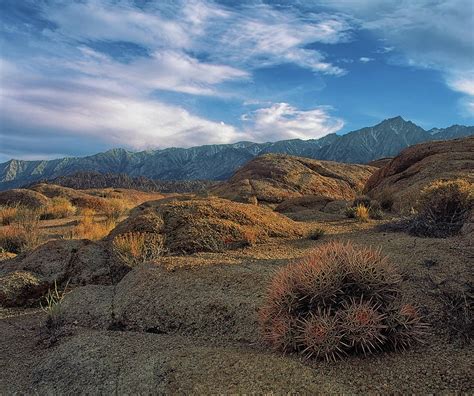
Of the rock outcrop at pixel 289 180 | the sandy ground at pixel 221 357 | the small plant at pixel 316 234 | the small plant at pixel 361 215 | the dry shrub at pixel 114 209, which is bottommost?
the sandy ground at pixel 221 357

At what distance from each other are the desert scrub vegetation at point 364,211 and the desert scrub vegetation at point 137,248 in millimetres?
7005

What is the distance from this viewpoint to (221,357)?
456 centimetres

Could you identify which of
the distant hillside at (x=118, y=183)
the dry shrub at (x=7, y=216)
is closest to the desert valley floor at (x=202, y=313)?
the dry shrub at (x=7, y=216)

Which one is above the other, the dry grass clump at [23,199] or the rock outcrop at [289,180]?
the rock outcrop at [289,180]

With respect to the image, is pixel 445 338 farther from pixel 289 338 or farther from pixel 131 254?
pixel 131 254

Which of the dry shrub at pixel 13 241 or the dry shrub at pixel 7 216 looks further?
the dry shrub at pixel 7 216

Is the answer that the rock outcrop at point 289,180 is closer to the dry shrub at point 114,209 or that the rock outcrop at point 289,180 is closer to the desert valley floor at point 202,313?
the dry shrub at point 114,209

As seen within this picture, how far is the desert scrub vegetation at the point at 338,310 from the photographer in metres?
4.36

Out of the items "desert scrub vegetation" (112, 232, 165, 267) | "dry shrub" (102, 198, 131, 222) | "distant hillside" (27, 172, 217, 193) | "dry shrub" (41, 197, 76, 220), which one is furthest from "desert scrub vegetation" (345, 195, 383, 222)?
"distant hillside" (27, 172, 217, 193)

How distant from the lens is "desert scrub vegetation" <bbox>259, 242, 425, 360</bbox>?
436 cm

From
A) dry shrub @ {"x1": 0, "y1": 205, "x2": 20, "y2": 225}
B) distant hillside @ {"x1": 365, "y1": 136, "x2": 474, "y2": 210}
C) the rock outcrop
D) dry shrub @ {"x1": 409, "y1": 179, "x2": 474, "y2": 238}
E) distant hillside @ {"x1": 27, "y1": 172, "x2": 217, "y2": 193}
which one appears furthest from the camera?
distant hillside @ {"x1": 27, "y1": 172, "x2": 217, "y2": 193}

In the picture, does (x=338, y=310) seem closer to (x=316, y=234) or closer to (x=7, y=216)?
(x=316, y=234)

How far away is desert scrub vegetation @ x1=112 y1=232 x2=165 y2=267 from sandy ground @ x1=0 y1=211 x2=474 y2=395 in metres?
1.11

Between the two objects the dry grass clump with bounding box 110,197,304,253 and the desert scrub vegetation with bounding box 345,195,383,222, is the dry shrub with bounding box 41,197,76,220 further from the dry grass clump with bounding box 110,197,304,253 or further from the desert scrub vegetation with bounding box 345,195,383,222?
the desert scrub vegetation with bounding box 345,195,383,222
